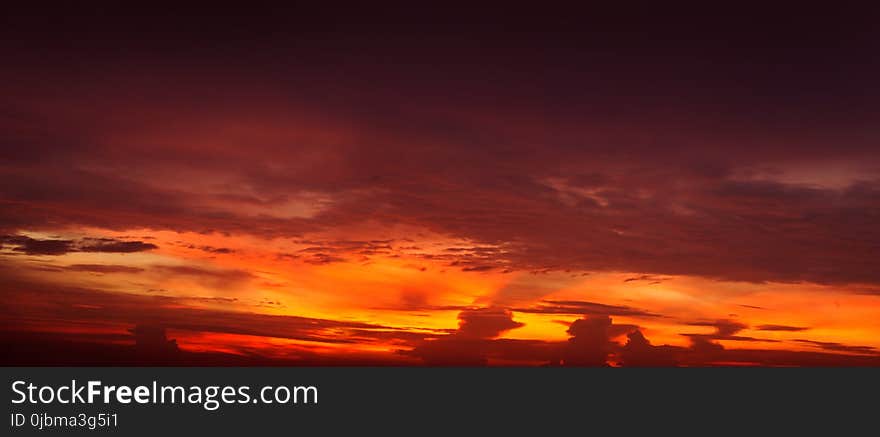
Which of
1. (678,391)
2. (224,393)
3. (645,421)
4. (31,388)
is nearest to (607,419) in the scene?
(645,421)

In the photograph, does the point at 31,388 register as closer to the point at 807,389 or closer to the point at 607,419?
the point at 607,419

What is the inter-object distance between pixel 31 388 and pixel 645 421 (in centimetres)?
3892

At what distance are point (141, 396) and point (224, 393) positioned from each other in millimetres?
4908

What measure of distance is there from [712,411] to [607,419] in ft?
29.2

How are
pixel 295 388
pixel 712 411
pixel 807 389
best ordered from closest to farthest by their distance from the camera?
1. pixel 295 388
2. pixel 712 411
3. pixel 807 389

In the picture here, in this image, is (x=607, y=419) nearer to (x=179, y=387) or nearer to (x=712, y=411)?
(x=712, y=411)

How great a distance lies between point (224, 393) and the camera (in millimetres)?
61531

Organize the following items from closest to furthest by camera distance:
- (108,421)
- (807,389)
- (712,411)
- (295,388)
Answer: (108,421), (295,388), (712,411), (807,389)

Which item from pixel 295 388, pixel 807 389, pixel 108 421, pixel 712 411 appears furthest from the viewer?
pixel 807 389

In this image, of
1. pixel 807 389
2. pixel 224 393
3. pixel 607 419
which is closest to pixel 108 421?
pixel 224 393

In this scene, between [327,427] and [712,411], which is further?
[712,411]

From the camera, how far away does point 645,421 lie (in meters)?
66.4

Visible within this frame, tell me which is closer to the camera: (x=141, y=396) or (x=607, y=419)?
(x=141, y=396)

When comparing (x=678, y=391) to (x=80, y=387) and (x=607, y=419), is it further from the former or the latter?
(x=80, y=387)
